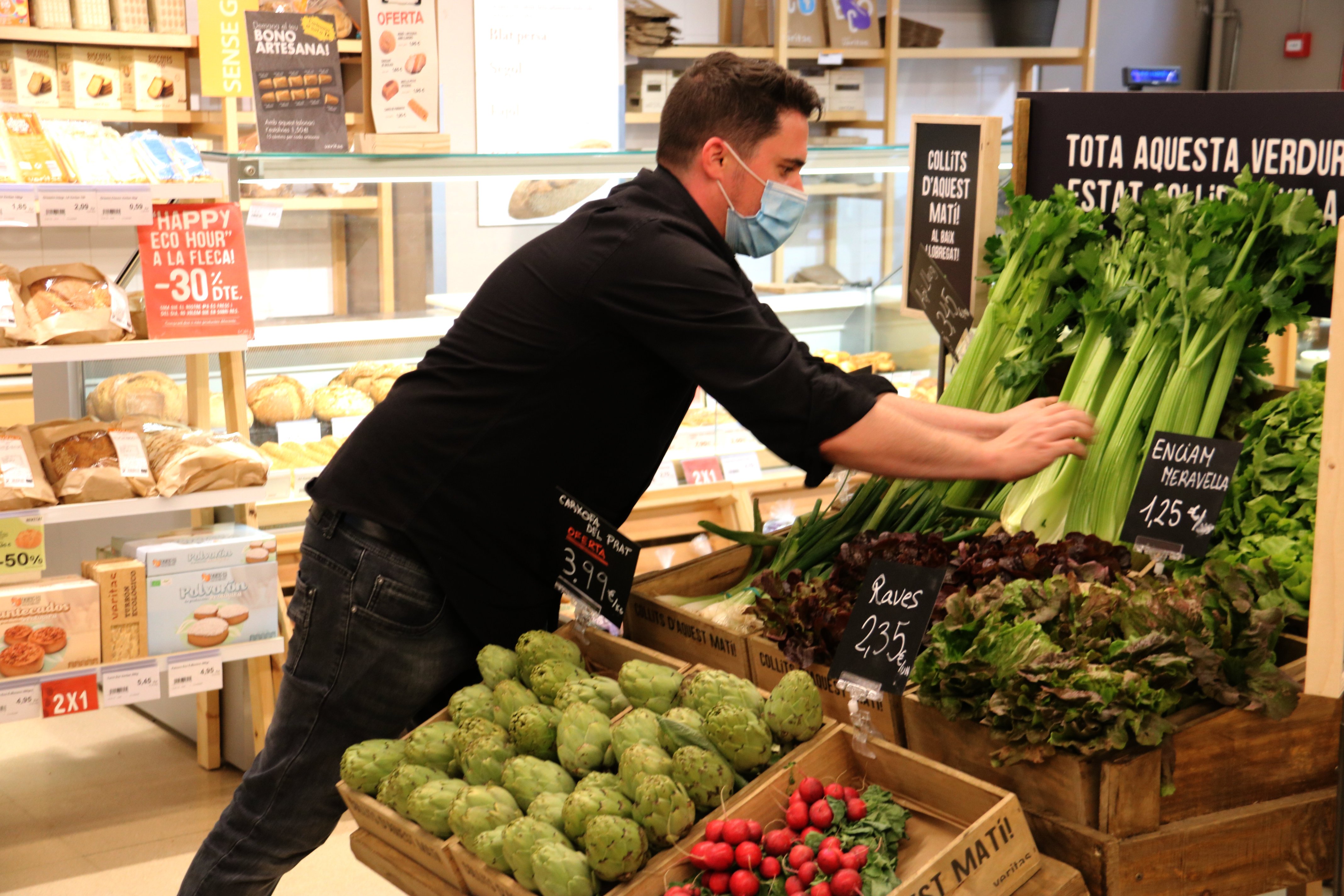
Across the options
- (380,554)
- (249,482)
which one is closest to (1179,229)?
(380,554)

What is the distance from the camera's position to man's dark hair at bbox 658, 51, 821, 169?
202cm

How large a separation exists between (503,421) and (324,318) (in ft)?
6.52

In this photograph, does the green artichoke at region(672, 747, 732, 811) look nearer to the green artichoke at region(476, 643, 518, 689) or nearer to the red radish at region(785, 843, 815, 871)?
the red radish at region(785, 843, 815, 871)

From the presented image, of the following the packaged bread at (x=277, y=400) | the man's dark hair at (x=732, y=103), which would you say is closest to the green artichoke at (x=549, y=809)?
the man's dark hair at (x=732, y=103)

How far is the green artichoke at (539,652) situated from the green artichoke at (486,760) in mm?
181

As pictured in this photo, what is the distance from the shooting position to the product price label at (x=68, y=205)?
121 inches

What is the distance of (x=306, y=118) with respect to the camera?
350 centimetres

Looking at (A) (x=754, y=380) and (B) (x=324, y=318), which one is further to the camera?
(B) (x=324, y=318)

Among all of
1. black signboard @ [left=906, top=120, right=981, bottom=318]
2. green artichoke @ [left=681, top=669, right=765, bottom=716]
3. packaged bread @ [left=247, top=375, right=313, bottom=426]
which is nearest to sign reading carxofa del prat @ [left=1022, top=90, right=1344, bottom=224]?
black signboard @ [left=906, top=120, right=981, bottom=318]

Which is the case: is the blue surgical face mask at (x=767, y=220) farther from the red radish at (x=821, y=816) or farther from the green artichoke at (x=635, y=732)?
the red radish at (x=821, y=816)

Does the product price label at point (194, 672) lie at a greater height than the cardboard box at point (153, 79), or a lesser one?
lesser

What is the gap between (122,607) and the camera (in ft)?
10.8

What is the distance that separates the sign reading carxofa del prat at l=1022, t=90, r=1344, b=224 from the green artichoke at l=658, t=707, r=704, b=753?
4.20 ft

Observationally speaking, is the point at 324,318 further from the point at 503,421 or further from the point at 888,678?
the point at 888,678
